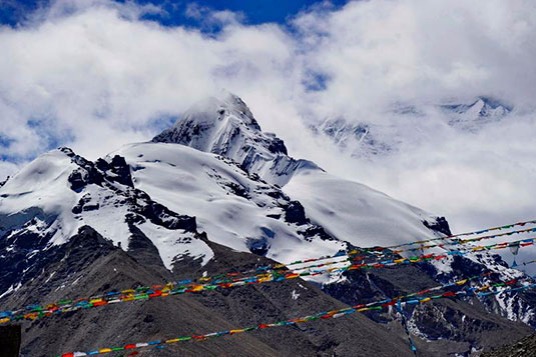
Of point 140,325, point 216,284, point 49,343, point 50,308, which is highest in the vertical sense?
point 216,284

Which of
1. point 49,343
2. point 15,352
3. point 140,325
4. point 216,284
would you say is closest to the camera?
point 15,352

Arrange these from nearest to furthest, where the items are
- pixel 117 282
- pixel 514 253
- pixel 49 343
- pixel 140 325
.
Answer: pixel 514 253, pixel 140 325, pixel 49 343, pixel 117 282

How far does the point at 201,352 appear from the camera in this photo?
151 m

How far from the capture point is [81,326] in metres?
180

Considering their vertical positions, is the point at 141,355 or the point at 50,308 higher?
the point at 50,308

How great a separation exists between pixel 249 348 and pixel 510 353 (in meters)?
138

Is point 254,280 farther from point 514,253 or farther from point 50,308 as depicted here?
point 514,253

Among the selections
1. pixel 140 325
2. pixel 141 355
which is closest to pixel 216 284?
pixel 141 355

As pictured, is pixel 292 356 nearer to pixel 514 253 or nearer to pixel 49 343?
pixel 49 343

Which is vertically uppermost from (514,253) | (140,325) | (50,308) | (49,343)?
(514,253)

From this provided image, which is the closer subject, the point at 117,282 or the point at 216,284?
the point at 216,284

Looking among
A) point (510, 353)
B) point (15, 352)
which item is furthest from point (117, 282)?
point (15, 352)

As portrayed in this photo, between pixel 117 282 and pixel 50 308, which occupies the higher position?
pixel 50 308

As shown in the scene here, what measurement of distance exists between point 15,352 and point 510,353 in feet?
63.2
